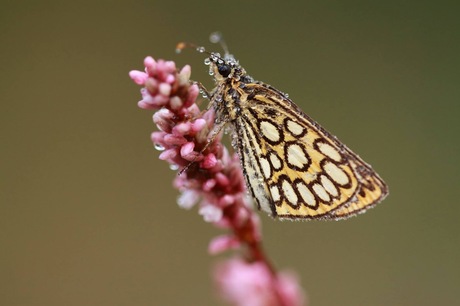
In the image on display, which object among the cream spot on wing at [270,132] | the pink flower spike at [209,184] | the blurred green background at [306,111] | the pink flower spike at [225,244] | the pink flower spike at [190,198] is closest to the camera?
the pink flower spike at [225,244]

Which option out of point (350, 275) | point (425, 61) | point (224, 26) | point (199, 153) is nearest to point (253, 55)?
point (224, 26)

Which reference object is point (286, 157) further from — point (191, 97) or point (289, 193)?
point (191, 97)

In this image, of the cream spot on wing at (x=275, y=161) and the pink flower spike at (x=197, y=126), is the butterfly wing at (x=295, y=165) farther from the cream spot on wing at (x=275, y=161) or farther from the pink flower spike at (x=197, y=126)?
the pink flower spike at (x=197, y=126)

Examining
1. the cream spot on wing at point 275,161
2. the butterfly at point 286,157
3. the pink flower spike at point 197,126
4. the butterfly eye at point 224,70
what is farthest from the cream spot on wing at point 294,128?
the pink flower spike at point 197,126

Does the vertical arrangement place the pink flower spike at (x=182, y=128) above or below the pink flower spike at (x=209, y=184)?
above

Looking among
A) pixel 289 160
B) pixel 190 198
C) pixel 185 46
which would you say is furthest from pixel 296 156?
pixel 190 198

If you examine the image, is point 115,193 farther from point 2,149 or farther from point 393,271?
point 393,271
